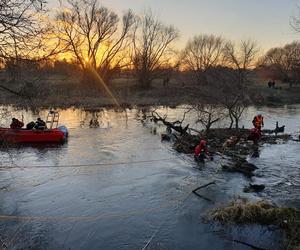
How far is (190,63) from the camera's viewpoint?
6562cm

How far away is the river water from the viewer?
423 inches

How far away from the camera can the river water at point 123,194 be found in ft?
35.2

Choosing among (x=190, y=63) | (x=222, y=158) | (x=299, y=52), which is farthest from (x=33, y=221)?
(x=299, y=52)

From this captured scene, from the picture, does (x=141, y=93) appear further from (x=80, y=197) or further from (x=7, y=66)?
(x=7, y=66)

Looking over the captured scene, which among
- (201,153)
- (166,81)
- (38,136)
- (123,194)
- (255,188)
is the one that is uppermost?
(166,81)

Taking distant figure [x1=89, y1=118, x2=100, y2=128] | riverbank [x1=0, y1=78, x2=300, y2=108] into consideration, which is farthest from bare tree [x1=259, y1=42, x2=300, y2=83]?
distant figure [x1=89, y1=118, x2=100, y2=128]

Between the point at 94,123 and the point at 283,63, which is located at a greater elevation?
the point at 283,63

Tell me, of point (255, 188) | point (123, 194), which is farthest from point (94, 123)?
point (255, 188)

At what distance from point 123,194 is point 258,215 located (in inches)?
191

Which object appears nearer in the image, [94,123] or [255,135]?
[255,135]

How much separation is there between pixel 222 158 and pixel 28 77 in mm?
11688

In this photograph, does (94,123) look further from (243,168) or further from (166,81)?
(166,81)

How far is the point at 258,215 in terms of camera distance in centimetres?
1173

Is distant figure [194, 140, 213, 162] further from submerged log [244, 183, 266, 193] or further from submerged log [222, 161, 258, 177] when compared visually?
submerged log [244, 183, 266, 193]
